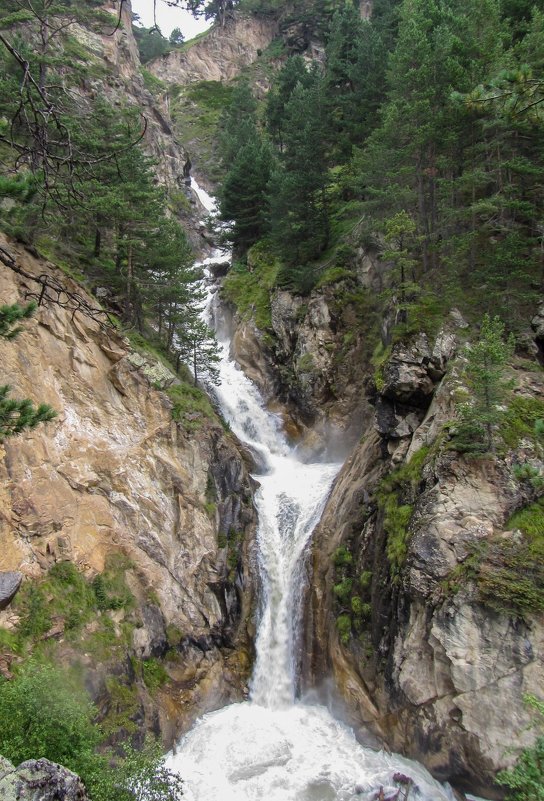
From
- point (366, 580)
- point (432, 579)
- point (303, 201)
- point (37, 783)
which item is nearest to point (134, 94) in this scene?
point (303, 201)

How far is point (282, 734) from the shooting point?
14.6 m


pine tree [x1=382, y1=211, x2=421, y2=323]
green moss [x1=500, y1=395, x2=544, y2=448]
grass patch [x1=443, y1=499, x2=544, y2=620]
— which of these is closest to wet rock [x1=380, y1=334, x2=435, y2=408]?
pine tree [x1=382, y1=211, x2=421, y2=323]

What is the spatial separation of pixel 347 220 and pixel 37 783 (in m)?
29.0

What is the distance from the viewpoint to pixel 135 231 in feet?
71.7

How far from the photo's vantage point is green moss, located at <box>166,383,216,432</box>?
19562 millimetres

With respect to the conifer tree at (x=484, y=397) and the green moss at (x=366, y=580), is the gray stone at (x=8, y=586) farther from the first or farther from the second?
the conifer tree at (x=484, y=397)

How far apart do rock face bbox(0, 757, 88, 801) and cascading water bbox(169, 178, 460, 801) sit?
306 inches

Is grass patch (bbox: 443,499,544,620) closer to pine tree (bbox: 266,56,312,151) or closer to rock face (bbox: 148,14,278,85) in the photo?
pine tree (bbox: 266,56,312,151)

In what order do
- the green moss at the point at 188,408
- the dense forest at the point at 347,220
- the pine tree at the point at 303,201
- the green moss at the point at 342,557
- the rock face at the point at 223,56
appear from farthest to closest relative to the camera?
the rock face at the point at 223,56 → the pine tree at the point at 303,201 → the green moss at the point at 188,408 → the green moss at the point at 342,557 → the dense forest at the point at 347,220

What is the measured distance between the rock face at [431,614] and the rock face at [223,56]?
75598mm

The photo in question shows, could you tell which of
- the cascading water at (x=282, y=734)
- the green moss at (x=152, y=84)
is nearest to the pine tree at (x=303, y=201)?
the cascading water at (x=282, y=734)

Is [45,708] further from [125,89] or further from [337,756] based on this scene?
[125,89]

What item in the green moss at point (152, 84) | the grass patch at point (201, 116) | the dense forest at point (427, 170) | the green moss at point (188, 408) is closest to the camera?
the dense forest at point (427, 170)

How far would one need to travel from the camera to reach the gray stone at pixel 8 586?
40.1ft
